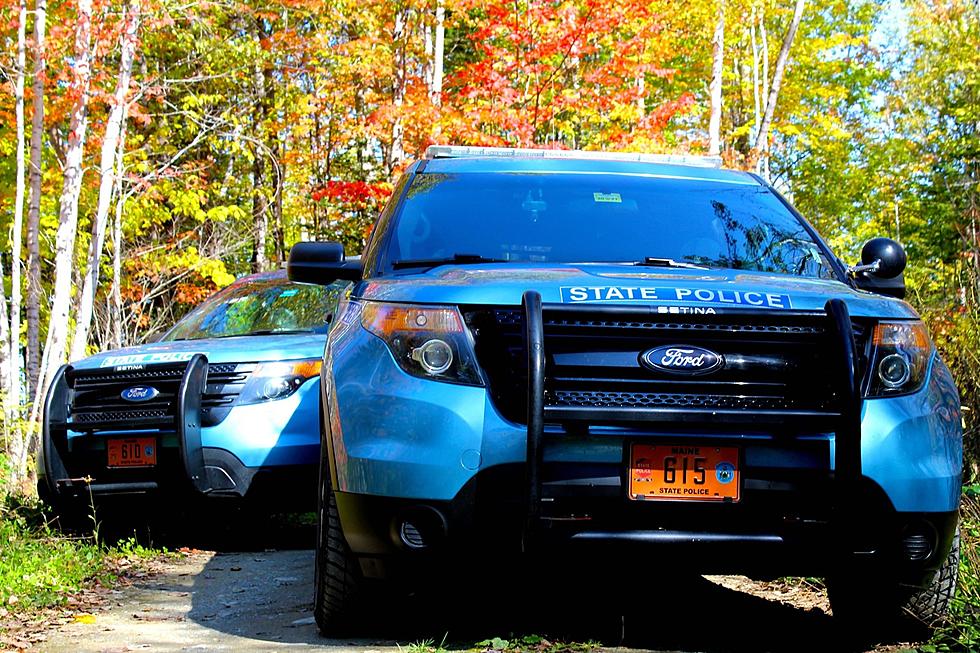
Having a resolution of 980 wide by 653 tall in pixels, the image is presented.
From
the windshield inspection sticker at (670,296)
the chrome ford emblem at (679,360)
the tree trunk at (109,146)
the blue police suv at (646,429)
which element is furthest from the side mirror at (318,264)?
the tree trunk at (109,146)

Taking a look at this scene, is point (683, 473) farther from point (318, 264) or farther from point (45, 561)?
point (45, 561)

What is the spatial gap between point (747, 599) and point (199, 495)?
321 cm

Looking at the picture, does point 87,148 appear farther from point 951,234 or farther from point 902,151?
point 902,151

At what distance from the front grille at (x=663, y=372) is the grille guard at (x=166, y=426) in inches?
140

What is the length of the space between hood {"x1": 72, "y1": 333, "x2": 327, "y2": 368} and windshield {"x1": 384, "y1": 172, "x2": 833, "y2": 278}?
230 centimetres

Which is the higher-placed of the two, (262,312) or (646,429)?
(646,429)

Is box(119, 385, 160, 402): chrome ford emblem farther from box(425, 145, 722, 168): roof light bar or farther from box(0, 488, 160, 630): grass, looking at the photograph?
box(425, 145, 722, 168): roof light bar

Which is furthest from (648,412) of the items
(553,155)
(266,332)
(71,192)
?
(71,192)

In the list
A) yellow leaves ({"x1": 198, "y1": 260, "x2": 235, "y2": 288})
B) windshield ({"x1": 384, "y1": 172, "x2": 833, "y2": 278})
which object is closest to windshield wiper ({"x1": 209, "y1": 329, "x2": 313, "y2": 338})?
windshield ({"x1": 384, "y1": 172, "x2": 833, "y2": 278})

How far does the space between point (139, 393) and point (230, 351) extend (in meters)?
0.59

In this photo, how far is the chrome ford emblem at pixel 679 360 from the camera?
4074mm

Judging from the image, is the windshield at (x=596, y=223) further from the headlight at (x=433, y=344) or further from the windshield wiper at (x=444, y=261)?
the headlight at (x=433, y=344)

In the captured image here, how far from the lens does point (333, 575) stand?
4.62 metres

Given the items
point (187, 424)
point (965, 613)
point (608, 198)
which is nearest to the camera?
point (965, 613)
